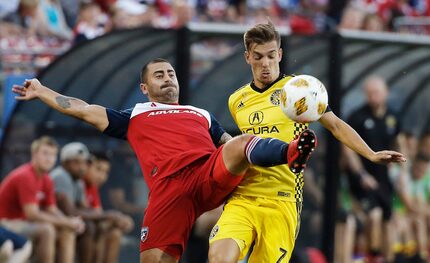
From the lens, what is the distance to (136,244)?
16.3 m

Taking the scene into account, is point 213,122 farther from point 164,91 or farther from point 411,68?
point 411,68

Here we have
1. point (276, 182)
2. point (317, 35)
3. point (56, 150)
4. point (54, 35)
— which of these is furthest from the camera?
point (54, 35)

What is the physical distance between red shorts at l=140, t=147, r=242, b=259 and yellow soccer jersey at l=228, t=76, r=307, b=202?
22 cm

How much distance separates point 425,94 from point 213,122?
7917 millimetres

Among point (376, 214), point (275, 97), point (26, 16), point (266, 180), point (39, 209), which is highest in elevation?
point (26, 16)

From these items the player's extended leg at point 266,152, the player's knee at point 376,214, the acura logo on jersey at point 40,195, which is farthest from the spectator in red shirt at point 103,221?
the player's extended leg at point 266,152

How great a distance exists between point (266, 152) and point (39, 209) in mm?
6226

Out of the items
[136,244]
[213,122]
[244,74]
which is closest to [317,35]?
[244,74]

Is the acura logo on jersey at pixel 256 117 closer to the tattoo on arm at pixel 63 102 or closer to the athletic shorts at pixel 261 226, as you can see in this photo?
the athletic shorts at pixel 261 226

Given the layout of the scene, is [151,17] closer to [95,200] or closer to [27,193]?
[95,200]

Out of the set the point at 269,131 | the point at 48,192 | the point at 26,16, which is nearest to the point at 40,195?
the point at 48,192

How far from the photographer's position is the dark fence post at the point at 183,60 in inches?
612

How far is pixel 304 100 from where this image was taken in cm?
Answer: 945

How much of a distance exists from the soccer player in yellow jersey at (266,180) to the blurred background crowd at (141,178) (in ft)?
16.0
